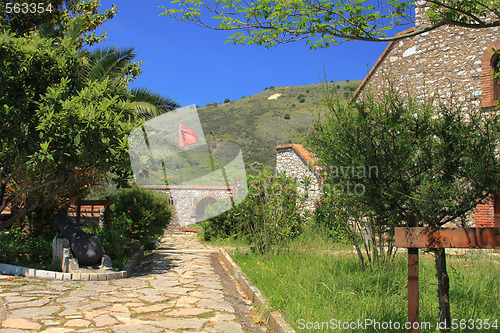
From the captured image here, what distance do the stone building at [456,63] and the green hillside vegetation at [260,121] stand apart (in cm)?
2140

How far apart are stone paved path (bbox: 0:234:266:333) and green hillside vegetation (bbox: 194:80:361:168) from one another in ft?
86.1

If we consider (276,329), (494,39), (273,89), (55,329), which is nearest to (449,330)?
(276,329)

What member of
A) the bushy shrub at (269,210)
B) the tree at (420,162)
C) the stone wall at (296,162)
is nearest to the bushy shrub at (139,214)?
the bushy shrub at (269,210)

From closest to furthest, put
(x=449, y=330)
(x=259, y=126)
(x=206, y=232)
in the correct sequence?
(x=449, y=330), (x=206, y=232), (x=259, y=126)

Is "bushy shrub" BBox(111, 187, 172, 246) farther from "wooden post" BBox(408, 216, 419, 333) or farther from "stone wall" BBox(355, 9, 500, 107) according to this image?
"wooden post" BBox(408, 216, 419, 333)

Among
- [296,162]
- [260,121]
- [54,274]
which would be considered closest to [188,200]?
[296,162]

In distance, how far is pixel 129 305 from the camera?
502 centimetres

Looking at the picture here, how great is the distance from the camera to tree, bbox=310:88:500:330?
113 inches

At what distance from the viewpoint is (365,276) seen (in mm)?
5047

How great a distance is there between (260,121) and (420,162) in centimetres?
4102

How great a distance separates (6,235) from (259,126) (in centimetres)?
3505

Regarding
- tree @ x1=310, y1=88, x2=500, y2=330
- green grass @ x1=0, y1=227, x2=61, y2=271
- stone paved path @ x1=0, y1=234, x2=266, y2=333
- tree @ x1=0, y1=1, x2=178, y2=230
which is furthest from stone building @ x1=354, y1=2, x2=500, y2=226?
green grass @ x1=0, y1=227, x2=61, y2=271

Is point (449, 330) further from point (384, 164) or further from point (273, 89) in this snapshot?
point (273, 89)

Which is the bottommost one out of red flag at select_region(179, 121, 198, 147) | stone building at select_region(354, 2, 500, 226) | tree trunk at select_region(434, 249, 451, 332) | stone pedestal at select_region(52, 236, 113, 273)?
stone pedestal at select_region(52, 236, 113, 273)
